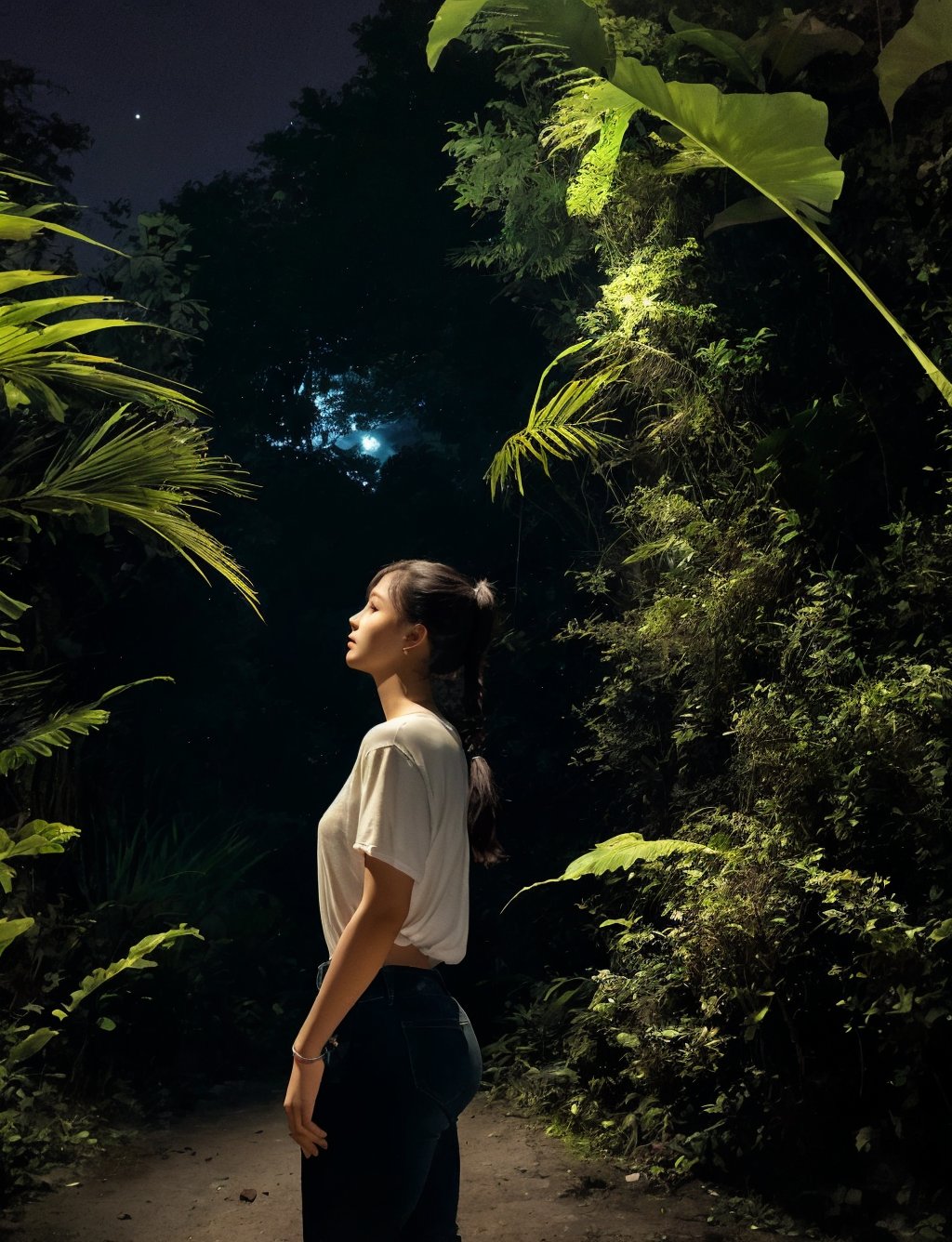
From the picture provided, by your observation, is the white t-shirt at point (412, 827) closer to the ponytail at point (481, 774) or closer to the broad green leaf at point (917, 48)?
the ponytail at point (481, 774)

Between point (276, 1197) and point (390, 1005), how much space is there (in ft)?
10.9

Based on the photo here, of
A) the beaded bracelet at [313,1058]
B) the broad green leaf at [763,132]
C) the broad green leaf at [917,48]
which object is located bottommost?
the beaded bracelet at [313,1058]

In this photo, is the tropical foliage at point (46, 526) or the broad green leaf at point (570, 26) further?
the broad green leaf at point (570, 26)

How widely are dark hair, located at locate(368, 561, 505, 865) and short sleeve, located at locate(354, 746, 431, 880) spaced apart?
0.87 ft

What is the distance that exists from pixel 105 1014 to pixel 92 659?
2.00 metres

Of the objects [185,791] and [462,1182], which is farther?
[185,791]

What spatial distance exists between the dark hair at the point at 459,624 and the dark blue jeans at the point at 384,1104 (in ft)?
1.23

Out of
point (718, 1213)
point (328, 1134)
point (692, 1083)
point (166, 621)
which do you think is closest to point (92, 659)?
point (166, 621)

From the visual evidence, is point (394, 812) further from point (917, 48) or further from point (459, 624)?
point (917, 48)

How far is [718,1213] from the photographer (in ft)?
12.8

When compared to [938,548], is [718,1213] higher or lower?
lower

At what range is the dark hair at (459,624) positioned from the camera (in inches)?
74.4

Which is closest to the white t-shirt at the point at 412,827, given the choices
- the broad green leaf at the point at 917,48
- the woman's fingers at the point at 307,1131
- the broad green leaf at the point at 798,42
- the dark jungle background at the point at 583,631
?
the woman's fingers at the point at 307,1131

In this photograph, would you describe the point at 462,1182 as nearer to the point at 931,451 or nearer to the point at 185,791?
the point at 931,451
